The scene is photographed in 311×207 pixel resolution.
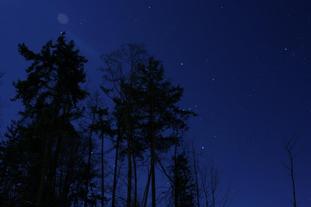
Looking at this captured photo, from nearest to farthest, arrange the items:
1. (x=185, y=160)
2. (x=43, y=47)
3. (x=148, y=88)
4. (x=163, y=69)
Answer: (x=43, y=47)
(x=148, y=88)
(x=163, y=69)
(x=185, y=160)

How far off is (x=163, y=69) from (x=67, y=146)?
10097 millimetres

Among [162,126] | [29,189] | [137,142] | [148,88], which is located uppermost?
[148,88]

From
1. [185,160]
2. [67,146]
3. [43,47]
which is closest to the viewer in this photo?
[43,47]

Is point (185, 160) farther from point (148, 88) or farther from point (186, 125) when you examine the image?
point (148, 88)

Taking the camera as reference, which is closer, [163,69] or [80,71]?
[80,71]

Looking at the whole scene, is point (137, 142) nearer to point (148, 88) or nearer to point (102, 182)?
point (148, 88)

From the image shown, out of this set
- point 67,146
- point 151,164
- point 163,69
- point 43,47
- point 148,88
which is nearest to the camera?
point 151,164

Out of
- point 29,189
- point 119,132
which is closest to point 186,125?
point 119,132

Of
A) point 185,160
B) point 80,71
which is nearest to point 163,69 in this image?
point 80,71

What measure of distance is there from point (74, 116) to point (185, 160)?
12.6 m

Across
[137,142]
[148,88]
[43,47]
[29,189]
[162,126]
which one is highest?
[43,47]

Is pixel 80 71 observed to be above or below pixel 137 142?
above

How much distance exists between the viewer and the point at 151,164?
18.8m

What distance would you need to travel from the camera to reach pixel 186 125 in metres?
21.9
